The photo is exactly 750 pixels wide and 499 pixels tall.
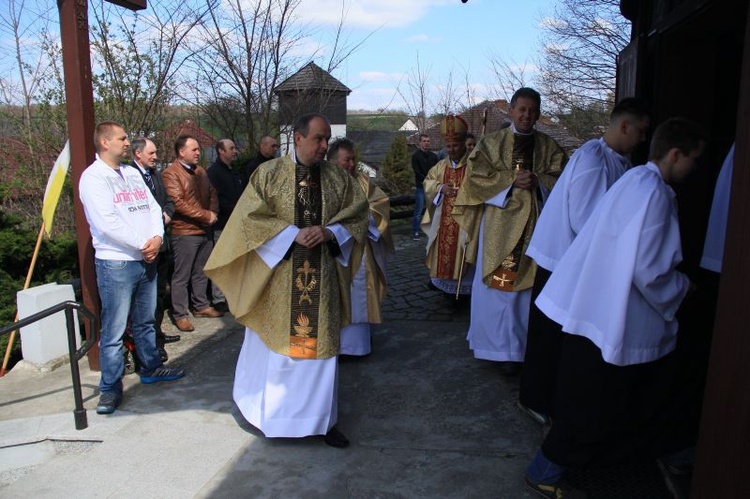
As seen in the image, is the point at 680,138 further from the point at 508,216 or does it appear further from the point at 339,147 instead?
the point at 339,147

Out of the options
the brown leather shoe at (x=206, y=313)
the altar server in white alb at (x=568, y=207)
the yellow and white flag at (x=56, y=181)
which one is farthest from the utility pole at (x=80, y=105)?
the altar server in white alb at (x=568, y=207)

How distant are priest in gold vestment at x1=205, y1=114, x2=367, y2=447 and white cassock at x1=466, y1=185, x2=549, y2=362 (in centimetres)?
129

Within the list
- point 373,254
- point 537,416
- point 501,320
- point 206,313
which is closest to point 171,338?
point 206,313

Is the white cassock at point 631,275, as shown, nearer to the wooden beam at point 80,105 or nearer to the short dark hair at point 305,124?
the short dark hair at point 305,124

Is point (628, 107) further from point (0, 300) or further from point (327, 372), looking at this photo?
point (0, 300)

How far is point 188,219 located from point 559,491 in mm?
4177

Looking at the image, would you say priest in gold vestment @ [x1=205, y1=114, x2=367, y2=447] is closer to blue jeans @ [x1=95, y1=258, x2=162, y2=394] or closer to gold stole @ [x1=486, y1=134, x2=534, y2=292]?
blue jeans @ [x1=95, y1=258, x2=162, y2=394]

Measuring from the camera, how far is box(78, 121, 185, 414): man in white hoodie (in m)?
3.98

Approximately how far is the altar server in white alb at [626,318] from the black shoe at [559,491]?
195 mm

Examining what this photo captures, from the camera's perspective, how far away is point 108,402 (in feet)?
13.4

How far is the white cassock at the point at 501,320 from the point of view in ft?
14.9

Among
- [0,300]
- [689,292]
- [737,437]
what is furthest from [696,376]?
[0,300]

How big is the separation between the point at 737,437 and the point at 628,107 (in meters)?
2.04

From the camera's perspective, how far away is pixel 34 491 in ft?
10.5
